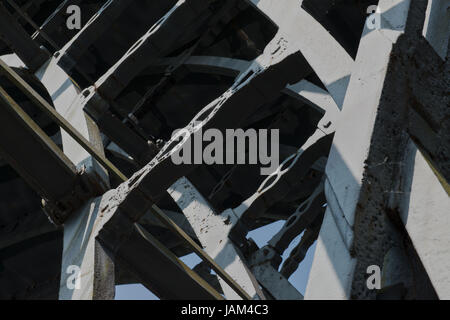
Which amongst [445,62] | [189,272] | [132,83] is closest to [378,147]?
[445,62]

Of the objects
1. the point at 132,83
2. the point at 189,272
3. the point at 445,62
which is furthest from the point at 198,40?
the point at 445,62

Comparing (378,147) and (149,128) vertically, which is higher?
(378,147)

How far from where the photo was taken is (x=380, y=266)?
368 centimetres

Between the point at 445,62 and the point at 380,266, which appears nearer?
the point at 380,266

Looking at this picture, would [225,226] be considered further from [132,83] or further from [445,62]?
[445,62]

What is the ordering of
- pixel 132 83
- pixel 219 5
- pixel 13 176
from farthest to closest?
1. pixel 13 176
2. pixel 132 83
3. pixel 219 5
